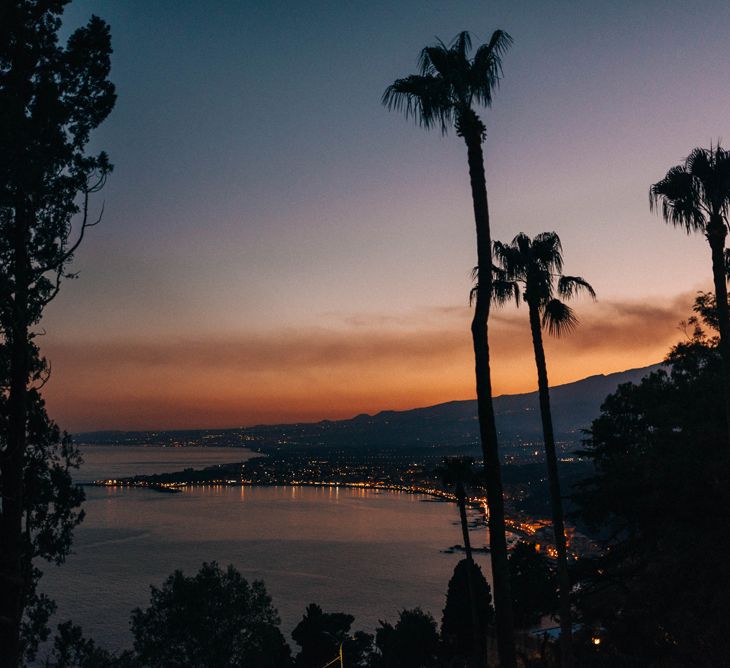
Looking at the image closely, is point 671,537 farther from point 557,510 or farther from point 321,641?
point 321,641

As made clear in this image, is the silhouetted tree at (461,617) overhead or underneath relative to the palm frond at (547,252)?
underneath

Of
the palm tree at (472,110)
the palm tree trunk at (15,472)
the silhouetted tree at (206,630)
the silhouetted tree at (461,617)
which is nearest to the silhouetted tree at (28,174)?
the palm tree trunk at (15,472)

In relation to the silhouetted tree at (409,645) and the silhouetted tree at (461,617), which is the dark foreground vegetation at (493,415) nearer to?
the silhouetted tree at (461,617)

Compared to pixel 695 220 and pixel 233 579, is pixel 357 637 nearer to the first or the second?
pixel 233 579

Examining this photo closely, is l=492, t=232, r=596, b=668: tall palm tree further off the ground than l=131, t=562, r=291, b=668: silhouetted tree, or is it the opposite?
l=492, t=232, r=596, b=668: tall palm tree

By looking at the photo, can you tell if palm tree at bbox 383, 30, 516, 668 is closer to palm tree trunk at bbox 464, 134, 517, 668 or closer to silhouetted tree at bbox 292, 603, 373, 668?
palm tree trunk at bbox 464, 134, 517, 668

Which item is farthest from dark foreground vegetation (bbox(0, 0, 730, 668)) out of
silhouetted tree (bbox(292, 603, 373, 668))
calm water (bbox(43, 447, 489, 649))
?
calm water (bbox(43, 447, 489, 649))

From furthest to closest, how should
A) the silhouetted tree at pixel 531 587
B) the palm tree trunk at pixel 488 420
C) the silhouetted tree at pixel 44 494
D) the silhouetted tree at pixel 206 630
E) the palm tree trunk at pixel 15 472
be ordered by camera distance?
the silhouetted tree at pixel 531 587 → the silhouetted tree at pixel 206 630 → the silhouetted tree at pixel 44 494 → the palm tree trunk at pixel 15 472 → the palm tree trunk at pixel 488 420
